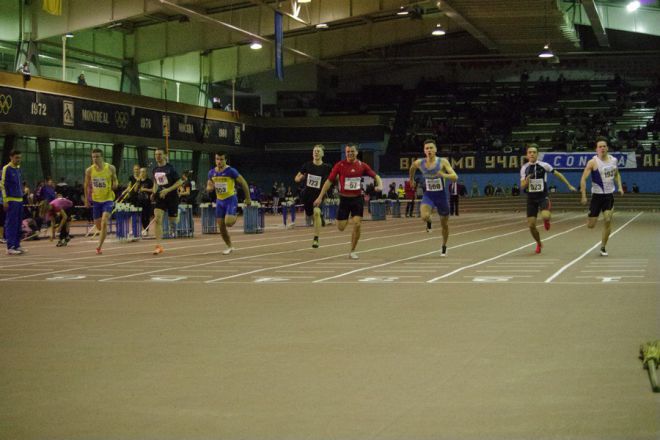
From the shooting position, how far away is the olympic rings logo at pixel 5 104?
115 feet

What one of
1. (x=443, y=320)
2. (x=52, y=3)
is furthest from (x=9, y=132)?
(x=443, y=320)

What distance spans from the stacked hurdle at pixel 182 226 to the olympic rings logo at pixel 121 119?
50.2 feet

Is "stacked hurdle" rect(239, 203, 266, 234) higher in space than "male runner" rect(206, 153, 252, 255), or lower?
lower

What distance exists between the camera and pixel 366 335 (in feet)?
28.2

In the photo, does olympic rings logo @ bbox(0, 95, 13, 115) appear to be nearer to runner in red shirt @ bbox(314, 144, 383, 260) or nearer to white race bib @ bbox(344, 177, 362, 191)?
runner in red shirt @ bbox(314, 144, 383, 260)

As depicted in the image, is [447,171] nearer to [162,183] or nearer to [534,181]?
[534,181]

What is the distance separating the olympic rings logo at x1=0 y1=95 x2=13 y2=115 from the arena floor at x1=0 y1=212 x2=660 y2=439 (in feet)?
67.3

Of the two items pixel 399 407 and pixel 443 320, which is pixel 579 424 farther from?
pixel 443 320

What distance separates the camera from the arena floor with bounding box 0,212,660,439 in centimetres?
532

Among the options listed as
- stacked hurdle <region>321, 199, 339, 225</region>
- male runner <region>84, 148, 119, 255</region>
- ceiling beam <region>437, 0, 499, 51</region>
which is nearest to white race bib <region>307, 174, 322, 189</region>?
male runner <region>84, 148, 119, 255</region>

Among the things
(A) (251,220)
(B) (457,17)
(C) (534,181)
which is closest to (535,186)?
(C) (534,181)

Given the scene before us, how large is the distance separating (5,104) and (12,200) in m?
14.5

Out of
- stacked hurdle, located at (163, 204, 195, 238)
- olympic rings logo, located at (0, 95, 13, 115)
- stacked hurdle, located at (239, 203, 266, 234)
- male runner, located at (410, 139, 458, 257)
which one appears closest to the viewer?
male runner, located at (410, 139, 458, 257)

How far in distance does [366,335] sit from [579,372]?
7.75 ft
